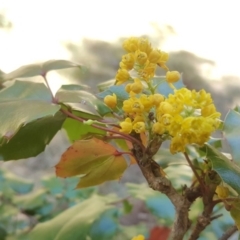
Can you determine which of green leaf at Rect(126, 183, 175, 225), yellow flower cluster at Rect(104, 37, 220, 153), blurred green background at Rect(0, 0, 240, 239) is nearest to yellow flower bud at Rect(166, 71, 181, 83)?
yellow flower cluster at Rect(104, 37, 220, 153)

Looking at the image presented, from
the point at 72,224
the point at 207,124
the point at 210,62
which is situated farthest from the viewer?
the point at 210,62

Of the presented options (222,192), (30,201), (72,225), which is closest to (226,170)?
(222,192)

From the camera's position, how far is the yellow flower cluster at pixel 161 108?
0.31 m

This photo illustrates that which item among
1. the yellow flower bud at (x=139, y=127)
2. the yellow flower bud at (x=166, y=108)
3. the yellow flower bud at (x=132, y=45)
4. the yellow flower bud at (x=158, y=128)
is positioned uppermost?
the yellow flower bud at (x=132, y=45)

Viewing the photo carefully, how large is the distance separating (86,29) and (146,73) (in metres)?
1.24

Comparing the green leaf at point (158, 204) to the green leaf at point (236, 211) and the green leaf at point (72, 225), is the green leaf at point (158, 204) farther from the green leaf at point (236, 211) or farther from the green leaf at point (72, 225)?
the green leaf at point (236, 211)

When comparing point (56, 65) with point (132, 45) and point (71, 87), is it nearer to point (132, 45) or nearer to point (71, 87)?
point (71, 87)

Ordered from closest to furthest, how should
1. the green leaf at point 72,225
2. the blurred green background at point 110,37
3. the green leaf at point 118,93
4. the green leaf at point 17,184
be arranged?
the green leaf at point 118,93
the green leaf at point 72,225
the green leaf at point 17,184
the blurred green background at point 110,37

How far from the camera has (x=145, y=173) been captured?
1.13 ft

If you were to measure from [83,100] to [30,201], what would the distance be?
405mm

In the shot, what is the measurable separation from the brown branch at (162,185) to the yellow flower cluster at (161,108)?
0.06 ft

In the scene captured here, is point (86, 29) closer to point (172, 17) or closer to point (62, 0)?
point (62, 0)

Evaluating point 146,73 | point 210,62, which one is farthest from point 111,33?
point 146,73

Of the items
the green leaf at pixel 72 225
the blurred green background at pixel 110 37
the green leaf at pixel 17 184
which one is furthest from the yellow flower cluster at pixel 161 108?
the blurred green background at pixel 110 37
